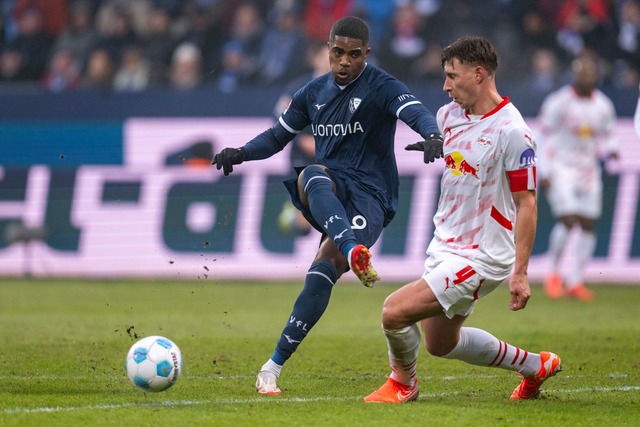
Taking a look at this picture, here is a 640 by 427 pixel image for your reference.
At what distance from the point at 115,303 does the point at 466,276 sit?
22.4 ft

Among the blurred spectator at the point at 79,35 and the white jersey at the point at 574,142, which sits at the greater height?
the blurred spectator at the point at 79,35

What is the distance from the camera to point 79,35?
689 inches

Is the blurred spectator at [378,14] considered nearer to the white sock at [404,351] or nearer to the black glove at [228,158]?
the black glove at [228,158]

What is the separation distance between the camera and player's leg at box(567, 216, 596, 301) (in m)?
13.4

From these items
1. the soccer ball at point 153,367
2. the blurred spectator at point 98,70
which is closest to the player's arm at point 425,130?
the soccer ball at point 153,367

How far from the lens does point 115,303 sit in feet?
39.5

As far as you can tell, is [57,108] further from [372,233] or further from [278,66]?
[372,233]

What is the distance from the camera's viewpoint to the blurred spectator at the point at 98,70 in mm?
16219

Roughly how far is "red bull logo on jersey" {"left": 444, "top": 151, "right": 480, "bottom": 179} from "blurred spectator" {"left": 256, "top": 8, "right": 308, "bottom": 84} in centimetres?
1006

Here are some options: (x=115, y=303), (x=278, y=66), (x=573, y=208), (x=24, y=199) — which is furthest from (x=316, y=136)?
(x=278, y=66)

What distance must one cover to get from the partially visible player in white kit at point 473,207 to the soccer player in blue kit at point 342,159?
0.33 metres


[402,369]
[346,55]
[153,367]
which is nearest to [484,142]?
[346,55]

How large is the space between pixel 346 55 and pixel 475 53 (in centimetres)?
97

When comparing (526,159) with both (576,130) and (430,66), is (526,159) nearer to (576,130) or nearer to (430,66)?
(576,130)
